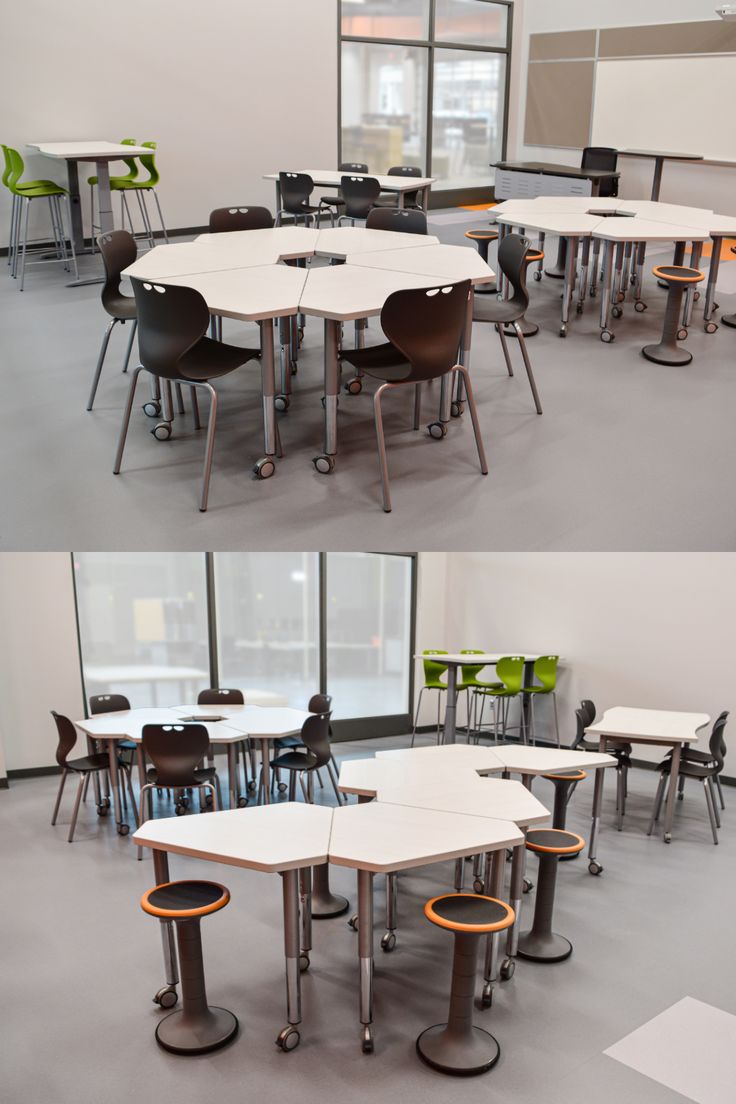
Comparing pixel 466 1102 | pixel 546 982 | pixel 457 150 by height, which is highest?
pixel 457 150

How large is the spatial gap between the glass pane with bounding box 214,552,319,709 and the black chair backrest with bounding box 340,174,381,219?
9.96 feet

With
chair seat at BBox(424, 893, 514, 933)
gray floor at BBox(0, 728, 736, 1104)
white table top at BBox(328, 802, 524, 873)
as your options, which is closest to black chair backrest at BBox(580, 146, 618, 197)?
gray floor at BBox(0, 728, 736, 1104)

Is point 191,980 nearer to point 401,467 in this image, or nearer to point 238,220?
point 401,467

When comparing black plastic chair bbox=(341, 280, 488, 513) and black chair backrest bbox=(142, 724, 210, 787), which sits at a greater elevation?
black plastic chair bbox=(341, 280, 488, 513)

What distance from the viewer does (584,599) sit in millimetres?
7031

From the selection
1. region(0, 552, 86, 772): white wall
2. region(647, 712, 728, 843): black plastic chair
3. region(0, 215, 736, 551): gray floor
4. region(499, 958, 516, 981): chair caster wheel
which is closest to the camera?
region(499, 958, 516, 981): chair caster wheel

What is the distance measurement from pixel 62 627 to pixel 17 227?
3.68 metres

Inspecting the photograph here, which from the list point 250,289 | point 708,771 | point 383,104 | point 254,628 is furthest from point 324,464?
point 383,104

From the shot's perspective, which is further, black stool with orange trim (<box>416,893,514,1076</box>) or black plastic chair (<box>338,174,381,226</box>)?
black plastic chair (<box>338,174,381,226</box>)

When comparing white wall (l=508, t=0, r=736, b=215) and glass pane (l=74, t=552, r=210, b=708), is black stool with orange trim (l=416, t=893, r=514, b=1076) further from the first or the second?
white wall (l=508, t=0, r=736, b=215)

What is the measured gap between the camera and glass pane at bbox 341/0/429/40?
1041 centimetres

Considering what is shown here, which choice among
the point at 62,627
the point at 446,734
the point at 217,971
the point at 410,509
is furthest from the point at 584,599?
the point at 217,971

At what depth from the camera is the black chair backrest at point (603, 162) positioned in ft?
33.5

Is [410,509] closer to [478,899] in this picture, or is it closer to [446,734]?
[478,899]
